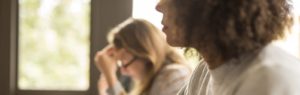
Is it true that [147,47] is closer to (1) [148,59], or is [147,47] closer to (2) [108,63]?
(1) [148,59]

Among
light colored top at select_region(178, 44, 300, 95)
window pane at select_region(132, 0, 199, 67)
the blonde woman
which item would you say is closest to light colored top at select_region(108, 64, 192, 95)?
the blonde woman

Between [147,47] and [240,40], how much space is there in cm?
102

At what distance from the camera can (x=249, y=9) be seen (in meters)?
0.84

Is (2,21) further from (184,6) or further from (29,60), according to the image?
(184,6)

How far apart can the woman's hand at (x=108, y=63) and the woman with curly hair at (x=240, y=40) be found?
1.23 metres

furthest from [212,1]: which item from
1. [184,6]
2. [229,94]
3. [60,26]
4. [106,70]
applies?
[60,26]

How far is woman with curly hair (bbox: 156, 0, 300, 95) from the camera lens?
80 centimetres

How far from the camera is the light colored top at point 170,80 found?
174cm

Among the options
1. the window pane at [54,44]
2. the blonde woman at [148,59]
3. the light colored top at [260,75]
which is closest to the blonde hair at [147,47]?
the blonde woman at [148,59]

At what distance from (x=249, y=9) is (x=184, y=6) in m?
0.13

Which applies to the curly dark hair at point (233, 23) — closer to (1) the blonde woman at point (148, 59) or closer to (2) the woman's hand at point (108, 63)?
(1) the blonde woman at point (148, 59)

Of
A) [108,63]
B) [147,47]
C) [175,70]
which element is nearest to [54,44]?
[108,63]

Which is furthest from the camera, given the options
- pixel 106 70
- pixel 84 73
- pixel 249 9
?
pixel 84 73

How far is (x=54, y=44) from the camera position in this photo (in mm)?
2314
